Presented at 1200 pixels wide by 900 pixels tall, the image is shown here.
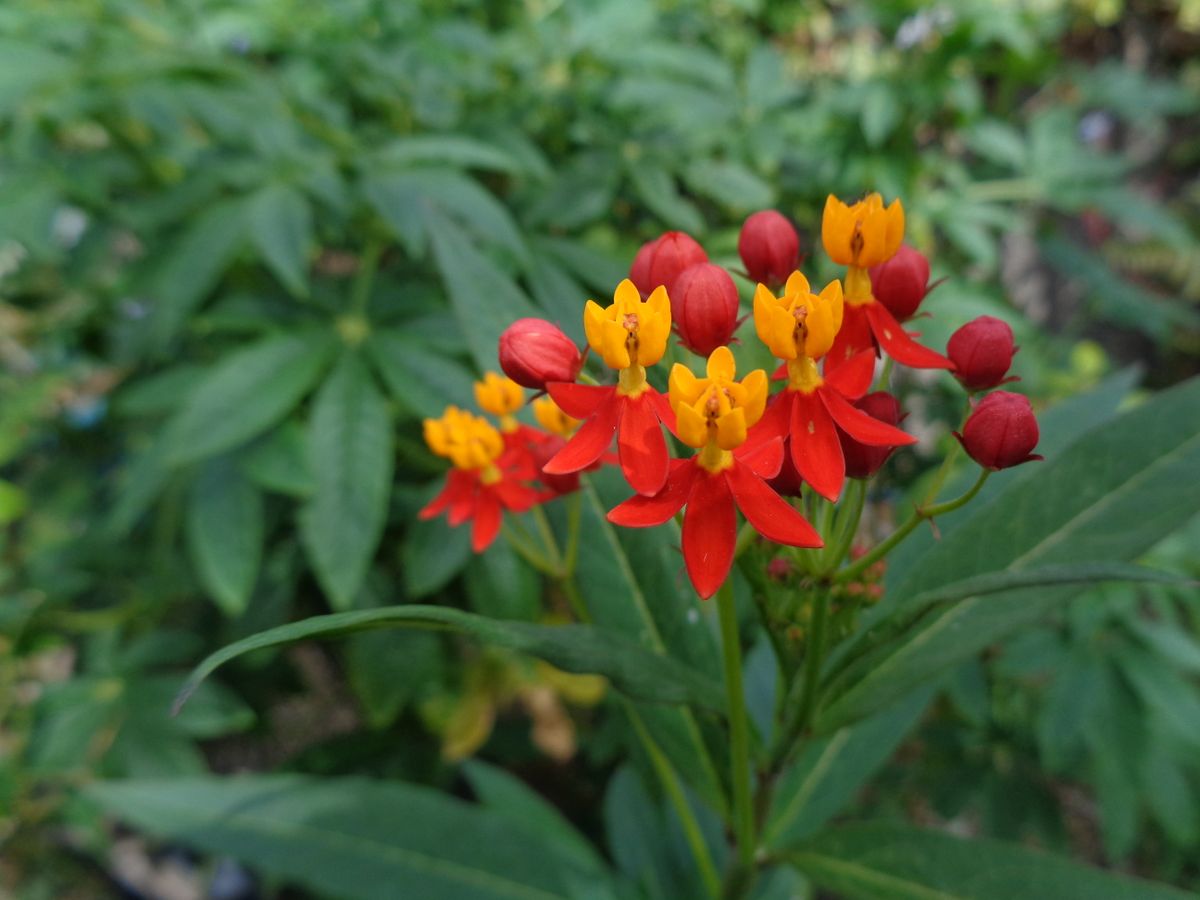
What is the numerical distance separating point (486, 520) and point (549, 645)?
183mm

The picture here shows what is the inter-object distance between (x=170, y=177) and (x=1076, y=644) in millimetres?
1988

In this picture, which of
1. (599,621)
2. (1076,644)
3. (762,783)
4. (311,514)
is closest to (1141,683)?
(1076,644)

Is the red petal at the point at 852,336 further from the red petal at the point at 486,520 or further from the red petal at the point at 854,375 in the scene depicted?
the red petal at the point at 486,520

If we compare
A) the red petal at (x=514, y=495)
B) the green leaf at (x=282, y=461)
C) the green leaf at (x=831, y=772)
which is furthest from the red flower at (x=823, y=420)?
the green leaf at (x=282, y=461)

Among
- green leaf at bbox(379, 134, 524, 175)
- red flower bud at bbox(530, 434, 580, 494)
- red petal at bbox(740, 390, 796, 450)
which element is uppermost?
green leaf at bbox(379, 134, 524, 175)

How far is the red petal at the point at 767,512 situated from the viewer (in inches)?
22.7

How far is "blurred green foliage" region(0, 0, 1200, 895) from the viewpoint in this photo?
56.2 inches

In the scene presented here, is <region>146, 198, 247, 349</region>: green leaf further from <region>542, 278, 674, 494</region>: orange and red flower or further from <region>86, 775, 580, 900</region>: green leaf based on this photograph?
<region>542, 278, 674, 494</region>: orange and red flower

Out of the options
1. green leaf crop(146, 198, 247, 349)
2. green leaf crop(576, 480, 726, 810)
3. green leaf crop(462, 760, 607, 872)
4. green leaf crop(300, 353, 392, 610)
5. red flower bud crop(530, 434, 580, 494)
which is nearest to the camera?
red flower bud crop(530, 434, 580, 494)

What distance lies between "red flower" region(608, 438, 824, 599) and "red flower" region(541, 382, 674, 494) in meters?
0.02

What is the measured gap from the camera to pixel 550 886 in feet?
3.99

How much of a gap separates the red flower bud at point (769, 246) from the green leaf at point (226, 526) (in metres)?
1.04

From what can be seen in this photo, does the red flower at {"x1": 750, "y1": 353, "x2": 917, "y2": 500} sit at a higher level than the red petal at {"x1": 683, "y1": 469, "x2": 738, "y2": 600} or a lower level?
higher

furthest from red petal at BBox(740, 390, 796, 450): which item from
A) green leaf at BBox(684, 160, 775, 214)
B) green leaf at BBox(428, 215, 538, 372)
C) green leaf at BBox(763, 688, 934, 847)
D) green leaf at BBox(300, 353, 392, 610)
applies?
green leaf at BBox(684, 160, 775, 214)
